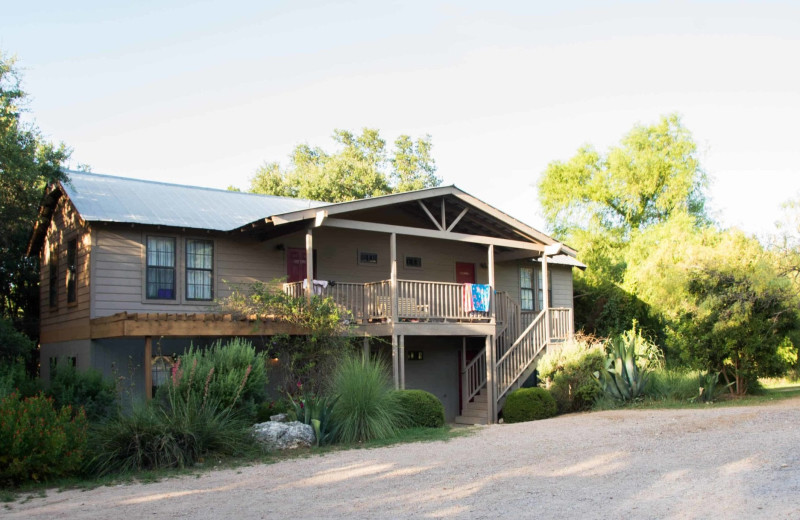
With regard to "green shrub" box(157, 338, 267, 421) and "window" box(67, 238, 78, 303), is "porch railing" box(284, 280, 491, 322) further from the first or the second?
"window" box(67, 238, 78, 303)

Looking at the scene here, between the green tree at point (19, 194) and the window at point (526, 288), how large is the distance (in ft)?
45.1

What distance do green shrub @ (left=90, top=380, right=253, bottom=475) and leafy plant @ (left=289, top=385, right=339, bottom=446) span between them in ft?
4.10

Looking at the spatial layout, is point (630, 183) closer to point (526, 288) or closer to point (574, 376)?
point (526, 288)

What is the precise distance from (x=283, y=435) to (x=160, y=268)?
20.7ft

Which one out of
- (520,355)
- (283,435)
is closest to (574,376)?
(520,355)

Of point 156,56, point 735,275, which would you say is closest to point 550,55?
point 735,275

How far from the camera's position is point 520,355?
19500 mm

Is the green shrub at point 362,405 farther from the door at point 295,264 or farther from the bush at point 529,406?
the door at point 295,264

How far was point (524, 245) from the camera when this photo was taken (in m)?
20.2

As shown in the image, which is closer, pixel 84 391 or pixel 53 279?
pixel 84 391

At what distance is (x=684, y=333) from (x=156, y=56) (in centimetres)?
1479

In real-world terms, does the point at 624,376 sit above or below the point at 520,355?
below

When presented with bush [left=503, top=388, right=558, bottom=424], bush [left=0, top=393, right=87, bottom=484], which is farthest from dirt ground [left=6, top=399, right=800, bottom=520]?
bush [left=503, top=388, right=558, bottom=424]

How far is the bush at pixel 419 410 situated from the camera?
14.5 meters
